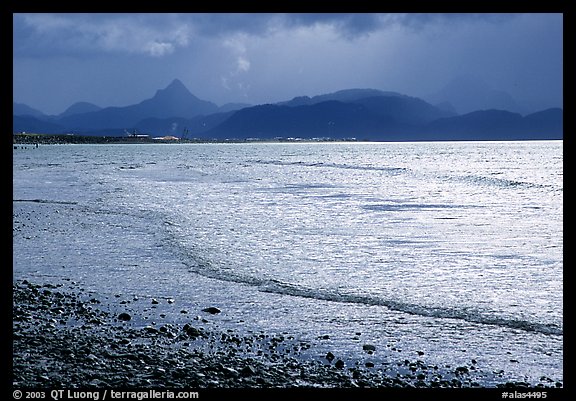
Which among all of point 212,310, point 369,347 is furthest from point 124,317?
point 369,347

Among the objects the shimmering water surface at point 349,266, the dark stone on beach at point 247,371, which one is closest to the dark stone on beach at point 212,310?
the shimmering water surface at point 349,266

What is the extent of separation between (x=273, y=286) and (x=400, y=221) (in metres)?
9.82

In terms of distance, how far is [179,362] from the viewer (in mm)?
6484

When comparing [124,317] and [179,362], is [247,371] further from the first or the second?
[124,317]

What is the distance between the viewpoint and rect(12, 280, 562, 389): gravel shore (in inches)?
234

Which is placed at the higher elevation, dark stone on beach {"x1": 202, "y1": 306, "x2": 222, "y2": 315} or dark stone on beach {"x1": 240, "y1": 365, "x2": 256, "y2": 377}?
dark stone on beach {"x1": 202, "y1": 306, "x2": 222, "y2": 315}

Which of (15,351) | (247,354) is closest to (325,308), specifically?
(247,354)

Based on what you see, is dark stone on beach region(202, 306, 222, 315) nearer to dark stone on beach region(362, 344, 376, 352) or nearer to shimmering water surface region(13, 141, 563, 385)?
shimmering water surface region(13, 141, 563, 385)

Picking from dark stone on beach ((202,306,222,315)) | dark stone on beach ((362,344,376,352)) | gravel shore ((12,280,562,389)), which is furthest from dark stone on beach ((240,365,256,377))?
dark stone on beach ((202,306,222,315))

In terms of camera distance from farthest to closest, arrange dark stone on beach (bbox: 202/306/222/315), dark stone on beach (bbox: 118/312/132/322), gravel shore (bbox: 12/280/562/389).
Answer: dark stone on beach (bbox: 202/306/222/315) < dark stone on beach (bbox: 118/312/132/322) < gravel shore (bbox: 12/280/562/389)
